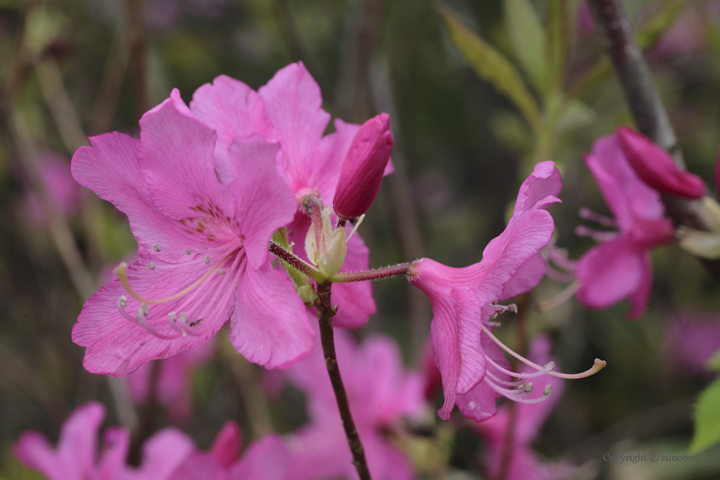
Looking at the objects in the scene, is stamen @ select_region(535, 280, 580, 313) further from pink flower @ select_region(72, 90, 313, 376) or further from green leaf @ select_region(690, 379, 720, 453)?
pink flower @ select_region(72, 90, 313, 376)

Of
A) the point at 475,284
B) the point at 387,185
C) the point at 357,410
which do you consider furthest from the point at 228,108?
the point at 387,185

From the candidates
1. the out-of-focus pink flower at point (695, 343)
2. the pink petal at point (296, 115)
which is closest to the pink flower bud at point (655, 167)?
the pink petal at point (296, 115)

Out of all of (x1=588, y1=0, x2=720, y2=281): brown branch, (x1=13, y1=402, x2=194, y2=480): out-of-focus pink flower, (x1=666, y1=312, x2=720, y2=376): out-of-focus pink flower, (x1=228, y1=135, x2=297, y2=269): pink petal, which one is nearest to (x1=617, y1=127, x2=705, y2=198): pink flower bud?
(x1=588, y1=0, x2=720, y2=281): brown branch

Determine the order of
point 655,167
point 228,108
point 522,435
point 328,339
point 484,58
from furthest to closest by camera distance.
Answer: point 522,435 → point 484,58 → point 655,167 → point 228,108 → point 328,339

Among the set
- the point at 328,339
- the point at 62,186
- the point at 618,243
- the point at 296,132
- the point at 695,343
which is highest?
the point at 62,186

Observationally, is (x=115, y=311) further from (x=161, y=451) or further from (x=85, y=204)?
(x=85, y=204)

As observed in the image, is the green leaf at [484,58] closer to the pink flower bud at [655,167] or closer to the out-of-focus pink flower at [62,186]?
the pink flower bud at [655,167]

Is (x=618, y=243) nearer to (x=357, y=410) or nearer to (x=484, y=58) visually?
(x=484, y=58)
